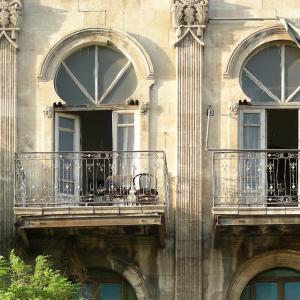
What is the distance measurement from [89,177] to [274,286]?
14.3ft

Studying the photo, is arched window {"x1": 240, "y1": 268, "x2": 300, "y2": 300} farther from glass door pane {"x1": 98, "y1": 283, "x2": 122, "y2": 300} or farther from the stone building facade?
glass door pane {"x1": 98, "y1": 283, "x2": 122, "y2": 300}

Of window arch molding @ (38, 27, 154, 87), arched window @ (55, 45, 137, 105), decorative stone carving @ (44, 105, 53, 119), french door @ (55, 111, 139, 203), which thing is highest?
window arch molding @ (38, 27, 154, 87)

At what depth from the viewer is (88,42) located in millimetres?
39812

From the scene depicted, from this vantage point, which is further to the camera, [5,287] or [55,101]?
[55,101]

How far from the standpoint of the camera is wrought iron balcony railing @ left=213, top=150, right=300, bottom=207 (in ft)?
127

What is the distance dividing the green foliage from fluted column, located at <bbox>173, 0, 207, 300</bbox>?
10.0 ft

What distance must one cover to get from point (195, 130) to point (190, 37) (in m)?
1.96

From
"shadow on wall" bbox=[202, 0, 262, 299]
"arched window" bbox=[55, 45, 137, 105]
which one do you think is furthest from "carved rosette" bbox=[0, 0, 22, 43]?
"shadow on wall" bbox=[202, 0, 262, 299]

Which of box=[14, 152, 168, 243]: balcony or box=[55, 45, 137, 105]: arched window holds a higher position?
box=[55, 45, 137, 105]: arched window

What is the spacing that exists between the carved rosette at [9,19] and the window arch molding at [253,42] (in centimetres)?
456

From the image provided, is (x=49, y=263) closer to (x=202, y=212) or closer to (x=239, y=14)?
(x=202, y=212)

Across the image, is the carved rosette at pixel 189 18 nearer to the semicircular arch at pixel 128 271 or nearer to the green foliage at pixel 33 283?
the semicircular arch at pixel 128 271

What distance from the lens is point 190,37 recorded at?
39594mm

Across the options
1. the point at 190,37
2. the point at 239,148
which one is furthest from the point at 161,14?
the point at 239,148
